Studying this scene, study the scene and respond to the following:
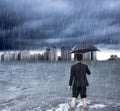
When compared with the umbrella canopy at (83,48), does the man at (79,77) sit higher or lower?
lower

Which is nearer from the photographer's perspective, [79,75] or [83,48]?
[79,75]

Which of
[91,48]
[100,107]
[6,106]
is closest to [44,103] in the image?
[6,106]

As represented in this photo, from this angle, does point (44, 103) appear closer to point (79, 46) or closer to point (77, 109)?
point (77, 109)

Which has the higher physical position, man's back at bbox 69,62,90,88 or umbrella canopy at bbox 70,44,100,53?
umbrella canopy at bbox 70,44,100,53

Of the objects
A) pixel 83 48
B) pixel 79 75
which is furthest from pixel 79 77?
pixel 83 48

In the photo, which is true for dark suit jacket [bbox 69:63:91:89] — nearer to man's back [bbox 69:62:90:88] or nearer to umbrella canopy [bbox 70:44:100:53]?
man's back [bbox 69:62:90:88]

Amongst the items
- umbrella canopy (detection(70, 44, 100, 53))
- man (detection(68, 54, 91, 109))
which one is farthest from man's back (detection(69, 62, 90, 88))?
umbrella canopy (detection(70, 44, 100, 53))

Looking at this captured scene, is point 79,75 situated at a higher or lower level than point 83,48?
lower

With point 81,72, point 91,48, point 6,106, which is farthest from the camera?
point 6,106

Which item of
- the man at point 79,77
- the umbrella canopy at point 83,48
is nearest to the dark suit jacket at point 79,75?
the man at point 79,77

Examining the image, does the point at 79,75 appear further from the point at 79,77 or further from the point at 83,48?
the point at 83,48

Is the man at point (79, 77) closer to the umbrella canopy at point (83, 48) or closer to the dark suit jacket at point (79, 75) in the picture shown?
the dark suit jacket at point (79, 75)

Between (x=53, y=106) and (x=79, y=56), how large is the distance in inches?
156

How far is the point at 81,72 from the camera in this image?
407 inches
